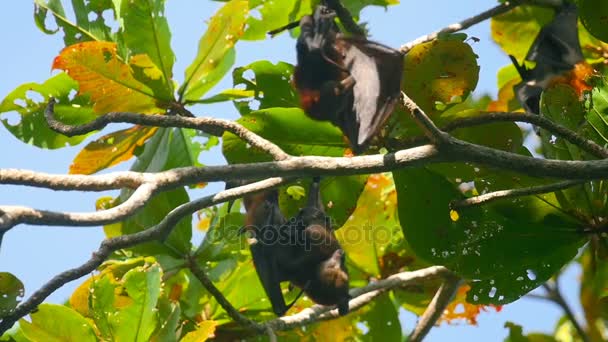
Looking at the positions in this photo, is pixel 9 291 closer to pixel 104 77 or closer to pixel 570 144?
pixel 104 77

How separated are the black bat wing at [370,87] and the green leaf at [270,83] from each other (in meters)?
0.43

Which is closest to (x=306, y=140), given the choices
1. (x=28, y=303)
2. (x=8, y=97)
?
(x=28, y=303)

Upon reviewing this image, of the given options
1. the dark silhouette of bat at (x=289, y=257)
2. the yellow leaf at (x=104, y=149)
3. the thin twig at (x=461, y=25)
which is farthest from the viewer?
the yellow leaf at (x=104, y=149)

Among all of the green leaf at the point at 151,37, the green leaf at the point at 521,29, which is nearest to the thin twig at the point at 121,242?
the green leaf at the point at 151,37

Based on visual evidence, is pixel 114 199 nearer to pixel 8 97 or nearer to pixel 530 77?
pixel 8 97

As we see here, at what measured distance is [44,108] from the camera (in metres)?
5.54

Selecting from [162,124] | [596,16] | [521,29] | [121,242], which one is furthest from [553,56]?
[121,242]

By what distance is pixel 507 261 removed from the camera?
14.5 feet

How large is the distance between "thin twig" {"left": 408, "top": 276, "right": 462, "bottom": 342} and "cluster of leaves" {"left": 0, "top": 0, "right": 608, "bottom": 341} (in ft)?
0.91

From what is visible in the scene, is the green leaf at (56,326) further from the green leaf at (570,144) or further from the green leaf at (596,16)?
the green leaf at (596,16)

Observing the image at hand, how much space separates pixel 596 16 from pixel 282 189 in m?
2.29

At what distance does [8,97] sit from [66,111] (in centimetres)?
43

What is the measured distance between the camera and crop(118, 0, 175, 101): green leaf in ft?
17.1

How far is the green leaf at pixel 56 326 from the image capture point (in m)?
4.29
